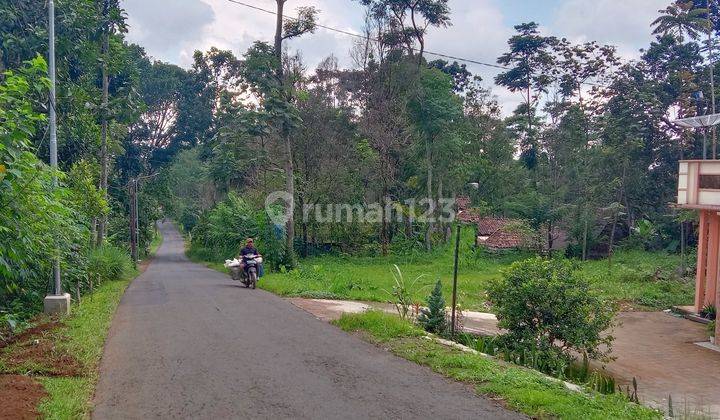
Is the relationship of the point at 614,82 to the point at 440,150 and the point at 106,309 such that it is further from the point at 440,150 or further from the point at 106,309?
the point at 106,309

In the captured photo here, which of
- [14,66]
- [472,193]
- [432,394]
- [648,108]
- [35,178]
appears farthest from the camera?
[472,193]

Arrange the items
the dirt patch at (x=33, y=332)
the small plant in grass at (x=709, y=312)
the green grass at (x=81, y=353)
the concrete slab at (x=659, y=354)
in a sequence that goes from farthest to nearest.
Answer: the small plant in grass at (x=709, y=312)
the concrete slab at (x=659, y=354)
the dirt patch at (x=33, y=332)
the green grass at (x=81, y=353)

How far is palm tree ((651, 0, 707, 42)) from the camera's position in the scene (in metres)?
27.9

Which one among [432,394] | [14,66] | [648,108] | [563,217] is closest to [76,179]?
[14,66]

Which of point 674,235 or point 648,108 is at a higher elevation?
point 648,108

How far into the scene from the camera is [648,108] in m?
29.5

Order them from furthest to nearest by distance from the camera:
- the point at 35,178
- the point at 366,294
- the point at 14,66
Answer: the point at 14,66 < the point at 366,294 < the point at 35,178

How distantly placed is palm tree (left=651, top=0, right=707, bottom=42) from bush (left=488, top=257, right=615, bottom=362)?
2487 centimetres

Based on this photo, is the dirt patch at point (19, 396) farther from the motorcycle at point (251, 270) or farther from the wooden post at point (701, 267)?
the wooden post at point (701, 267)

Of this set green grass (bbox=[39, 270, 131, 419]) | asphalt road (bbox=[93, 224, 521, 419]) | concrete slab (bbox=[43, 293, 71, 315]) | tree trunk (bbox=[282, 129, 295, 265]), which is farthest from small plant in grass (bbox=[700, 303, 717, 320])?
concrete slab (bbox=[43, 293, 71, 315])

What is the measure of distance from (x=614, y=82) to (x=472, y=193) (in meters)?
10.7

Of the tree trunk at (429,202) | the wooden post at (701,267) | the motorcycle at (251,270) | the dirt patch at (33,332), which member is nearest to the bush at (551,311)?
the dirt patch at (33,332)

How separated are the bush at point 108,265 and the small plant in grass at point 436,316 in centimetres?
1210

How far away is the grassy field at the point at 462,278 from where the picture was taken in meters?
16.2
